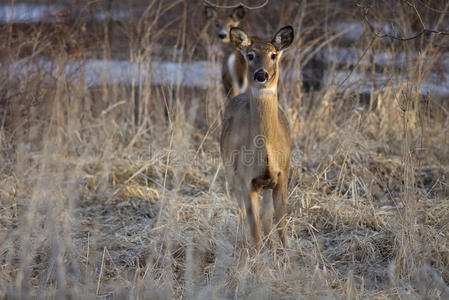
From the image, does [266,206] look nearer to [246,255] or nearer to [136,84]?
[246,255]

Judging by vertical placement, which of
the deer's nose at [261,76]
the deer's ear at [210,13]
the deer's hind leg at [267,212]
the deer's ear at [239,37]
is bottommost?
the deer's hind leg at [267,212]

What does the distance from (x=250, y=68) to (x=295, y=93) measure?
11.3 feet

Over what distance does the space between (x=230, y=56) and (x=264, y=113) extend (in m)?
3.99

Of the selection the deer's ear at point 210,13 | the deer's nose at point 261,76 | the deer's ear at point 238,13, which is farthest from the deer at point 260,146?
the deer's ear at point 238,13

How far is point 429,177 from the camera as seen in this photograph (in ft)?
21.1

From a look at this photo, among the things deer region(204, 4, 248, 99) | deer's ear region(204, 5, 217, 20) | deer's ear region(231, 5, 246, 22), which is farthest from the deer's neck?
deer's ear region(231, 5, 246, 22)

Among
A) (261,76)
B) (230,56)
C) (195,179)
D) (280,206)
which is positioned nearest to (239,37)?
(261,76)

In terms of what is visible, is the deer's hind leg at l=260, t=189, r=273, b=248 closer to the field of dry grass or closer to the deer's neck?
the field of dry grass

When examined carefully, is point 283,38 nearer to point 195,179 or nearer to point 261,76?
point 261,76

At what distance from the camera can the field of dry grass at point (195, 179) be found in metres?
4.03

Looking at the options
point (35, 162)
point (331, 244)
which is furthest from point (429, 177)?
point (35, 162)

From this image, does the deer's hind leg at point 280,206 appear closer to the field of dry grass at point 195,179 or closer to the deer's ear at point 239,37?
the field of dry grass at point 195,179

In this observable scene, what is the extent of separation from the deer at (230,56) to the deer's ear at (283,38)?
6.07 feet

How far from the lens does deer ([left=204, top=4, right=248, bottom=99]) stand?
25.4 ft
